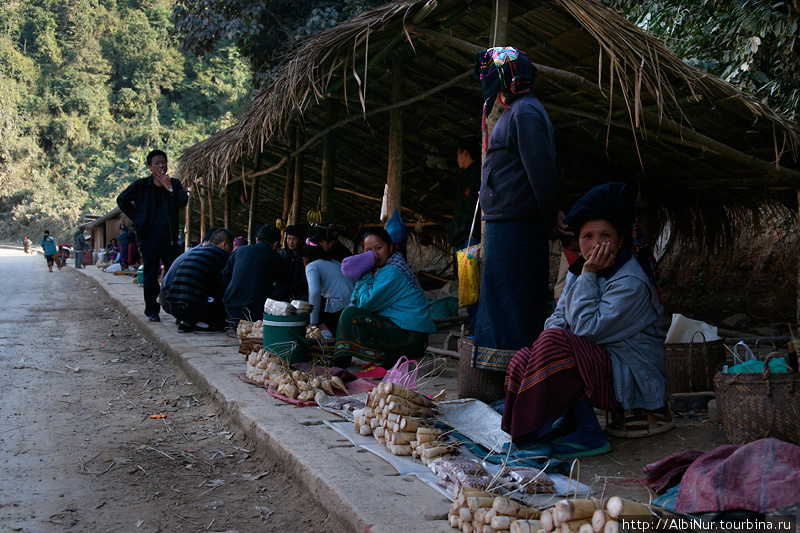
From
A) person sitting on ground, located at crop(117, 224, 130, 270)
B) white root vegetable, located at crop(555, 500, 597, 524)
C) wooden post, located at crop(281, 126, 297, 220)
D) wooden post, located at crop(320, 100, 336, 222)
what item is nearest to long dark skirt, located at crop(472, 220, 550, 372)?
white root vegetable, located at crop(555, 500, 597, 524)

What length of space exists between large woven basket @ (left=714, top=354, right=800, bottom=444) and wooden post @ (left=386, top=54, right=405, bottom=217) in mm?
3341

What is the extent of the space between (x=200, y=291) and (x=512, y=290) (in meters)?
4.45

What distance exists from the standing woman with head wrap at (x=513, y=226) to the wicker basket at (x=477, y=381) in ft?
0.24

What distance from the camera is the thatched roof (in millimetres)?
4012

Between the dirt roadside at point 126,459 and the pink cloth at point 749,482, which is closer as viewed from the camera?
the pink cloth at point 749,482

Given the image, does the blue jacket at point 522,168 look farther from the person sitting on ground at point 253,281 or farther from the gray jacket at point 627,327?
the person sitting on ground at point 253,281

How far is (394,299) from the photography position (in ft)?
14.5

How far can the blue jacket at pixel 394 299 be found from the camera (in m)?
4.36

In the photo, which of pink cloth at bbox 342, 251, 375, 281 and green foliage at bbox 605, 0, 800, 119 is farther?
green foliage at bbox 605, 0, 800, 119

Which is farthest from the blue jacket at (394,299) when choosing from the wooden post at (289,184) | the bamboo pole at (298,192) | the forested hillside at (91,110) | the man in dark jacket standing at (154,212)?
the forested hillside at (91,110)

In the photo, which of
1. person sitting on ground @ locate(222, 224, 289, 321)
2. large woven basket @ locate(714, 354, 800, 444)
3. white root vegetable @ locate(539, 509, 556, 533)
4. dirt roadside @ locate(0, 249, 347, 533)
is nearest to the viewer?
white root vegetable @ locate(539, 509, 556, 533)

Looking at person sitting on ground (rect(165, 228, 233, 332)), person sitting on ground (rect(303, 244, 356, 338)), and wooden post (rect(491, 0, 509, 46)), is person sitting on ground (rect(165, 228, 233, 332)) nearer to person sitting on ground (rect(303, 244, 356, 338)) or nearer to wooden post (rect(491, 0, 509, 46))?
person sitting on ground (rect(303, 244, 356, 338))

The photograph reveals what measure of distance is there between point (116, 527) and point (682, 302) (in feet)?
27.7

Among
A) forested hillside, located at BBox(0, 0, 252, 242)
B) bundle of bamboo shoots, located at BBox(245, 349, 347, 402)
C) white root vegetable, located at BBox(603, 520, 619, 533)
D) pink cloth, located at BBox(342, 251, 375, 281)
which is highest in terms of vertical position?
forested hillside, located at BBox(0, 0, 252, 242)
